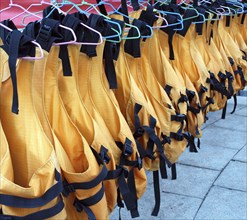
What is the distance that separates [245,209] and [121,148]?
181cm

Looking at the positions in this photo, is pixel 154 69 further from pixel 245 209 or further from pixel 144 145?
pixel 245 209

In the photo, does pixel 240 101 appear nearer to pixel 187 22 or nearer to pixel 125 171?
pixel 187 22

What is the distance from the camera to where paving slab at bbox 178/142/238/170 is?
3979mm

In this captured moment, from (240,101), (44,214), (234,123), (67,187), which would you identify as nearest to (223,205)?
(234,123)

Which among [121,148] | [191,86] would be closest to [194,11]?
[191,86]

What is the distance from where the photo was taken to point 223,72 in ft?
10.6

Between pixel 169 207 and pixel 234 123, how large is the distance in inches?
84.2

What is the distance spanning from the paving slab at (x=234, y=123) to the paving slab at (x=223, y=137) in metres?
0.10

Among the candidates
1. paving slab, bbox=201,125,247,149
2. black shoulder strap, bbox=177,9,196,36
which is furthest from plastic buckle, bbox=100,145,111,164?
paving slab, bbox=201,125,247,149

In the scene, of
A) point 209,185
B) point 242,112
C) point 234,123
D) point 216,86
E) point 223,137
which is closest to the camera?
point 216,86

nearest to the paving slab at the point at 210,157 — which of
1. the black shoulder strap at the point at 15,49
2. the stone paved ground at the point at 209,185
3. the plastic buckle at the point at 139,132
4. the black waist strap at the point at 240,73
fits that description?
the stone paved ground at the point at 209,185

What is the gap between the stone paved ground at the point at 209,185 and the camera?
3.22 meters

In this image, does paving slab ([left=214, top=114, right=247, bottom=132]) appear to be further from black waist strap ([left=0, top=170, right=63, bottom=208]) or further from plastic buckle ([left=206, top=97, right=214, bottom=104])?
black waist strap ([left=0, top=170, right=63, bottom=208])

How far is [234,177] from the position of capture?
12.3 feet
